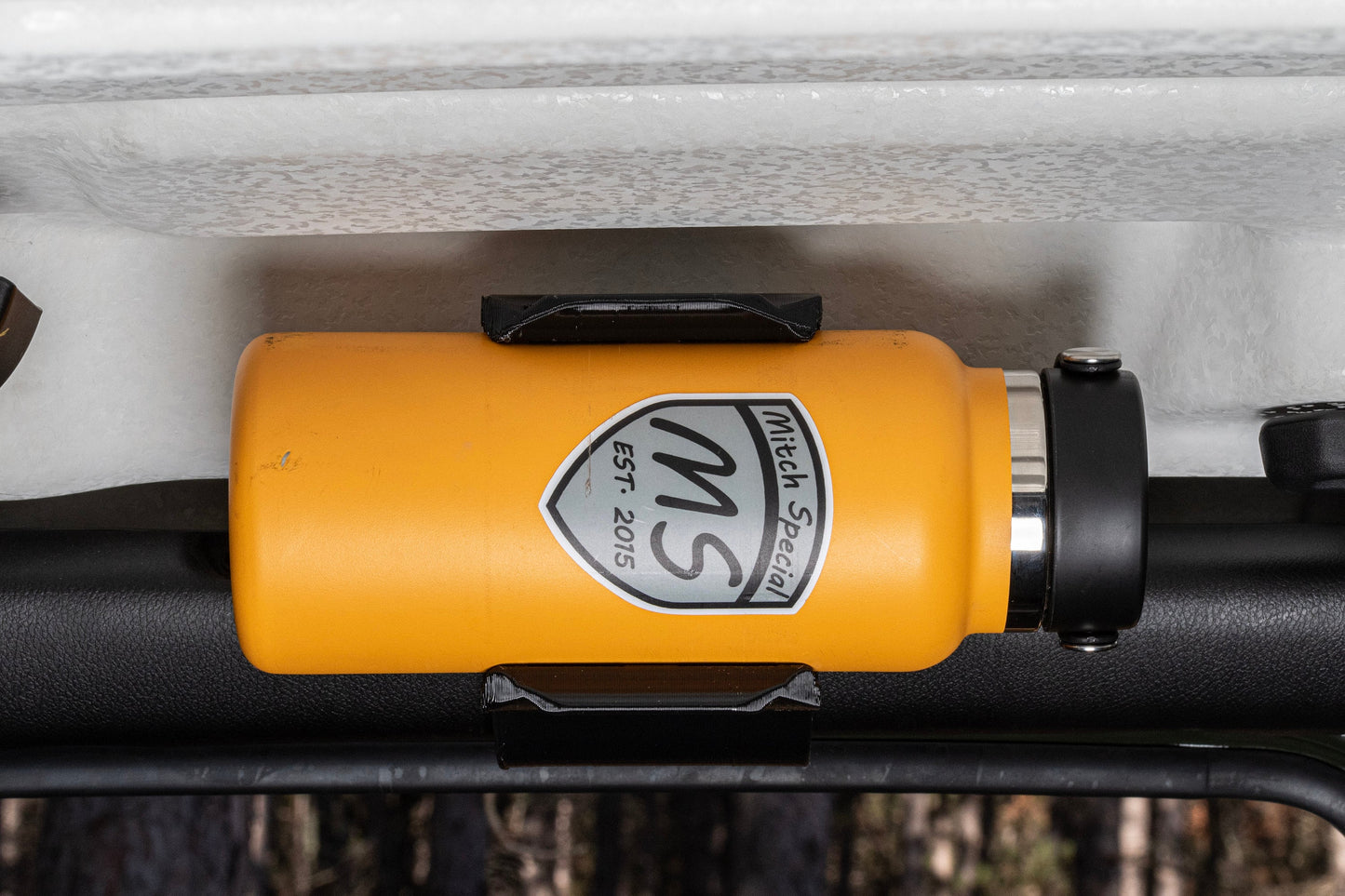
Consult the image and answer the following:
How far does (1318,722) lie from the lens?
725 mm

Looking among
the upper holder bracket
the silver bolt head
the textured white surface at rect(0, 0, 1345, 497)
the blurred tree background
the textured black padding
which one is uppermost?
the textured white surface at rect(0, 0, 1345, 497)

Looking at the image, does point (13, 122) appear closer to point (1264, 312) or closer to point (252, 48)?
point (252, 48)

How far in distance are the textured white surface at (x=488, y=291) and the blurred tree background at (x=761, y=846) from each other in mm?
541

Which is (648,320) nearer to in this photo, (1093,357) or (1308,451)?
(1093,357)

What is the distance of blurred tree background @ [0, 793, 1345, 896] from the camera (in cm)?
112

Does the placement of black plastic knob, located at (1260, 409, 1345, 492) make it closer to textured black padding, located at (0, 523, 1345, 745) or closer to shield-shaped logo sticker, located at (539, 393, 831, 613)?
textured black padding, located at (0, 523, 1345, 745)

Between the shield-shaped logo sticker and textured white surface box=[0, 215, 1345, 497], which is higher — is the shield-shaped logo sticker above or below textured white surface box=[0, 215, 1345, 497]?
below

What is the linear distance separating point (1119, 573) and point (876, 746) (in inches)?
12.1

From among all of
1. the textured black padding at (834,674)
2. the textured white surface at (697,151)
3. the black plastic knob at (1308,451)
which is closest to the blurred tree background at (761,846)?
the textured black padding at (834,674)

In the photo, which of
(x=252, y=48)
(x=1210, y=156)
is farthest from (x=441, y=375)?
(x=1210, y=156)

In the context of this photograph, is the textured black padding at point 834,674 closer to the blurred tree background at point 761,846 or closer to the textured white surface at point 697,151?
the textured white surface at point 697,151

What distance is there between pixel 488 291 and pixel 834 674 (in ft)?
1.31

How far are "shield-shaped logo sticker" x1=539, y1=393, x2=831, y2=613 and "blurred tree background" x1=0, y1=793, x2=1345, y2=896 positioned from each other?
0.68 m

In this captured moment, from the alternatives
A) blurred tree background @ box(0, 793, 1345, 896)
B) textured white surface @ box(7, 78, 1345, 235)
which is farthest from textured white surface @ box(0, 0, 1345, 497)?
blurred tree background @ box(0, 793, 1345, 896)
